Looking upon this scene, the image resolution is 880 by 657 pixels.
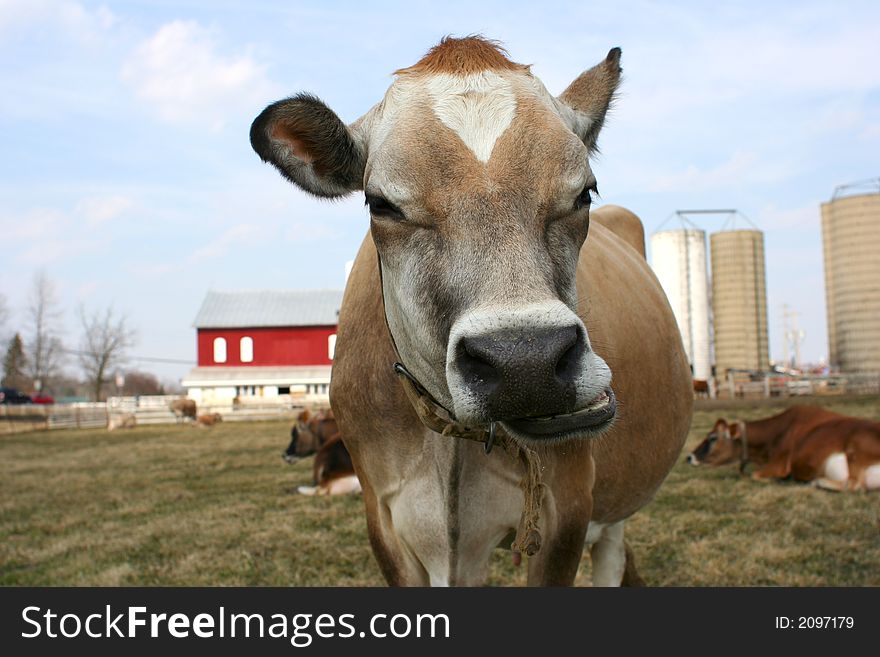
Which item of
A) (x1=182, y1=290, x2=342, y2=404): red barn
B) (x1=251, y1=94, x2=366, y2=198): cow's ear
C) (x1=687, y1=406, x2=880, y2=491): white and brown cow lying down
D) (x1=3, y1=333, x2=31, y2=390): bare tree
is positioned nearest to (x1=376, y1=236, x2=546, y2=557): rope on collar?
(x1=251, y1=94, x2=366, y2=198): cow's ear

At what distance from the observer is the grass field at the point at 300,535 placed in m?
5.80

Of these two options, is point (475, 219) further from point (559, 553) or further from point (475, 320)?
point (559, 553)

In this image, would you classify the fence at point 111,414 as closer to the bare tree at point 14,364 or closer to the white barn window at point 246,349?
the white barn window at point 246,349

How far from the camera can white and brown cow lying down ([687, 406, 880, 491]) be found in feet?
27.9

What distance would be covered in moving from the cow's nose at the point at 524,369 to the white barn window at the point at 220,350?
4772 cm

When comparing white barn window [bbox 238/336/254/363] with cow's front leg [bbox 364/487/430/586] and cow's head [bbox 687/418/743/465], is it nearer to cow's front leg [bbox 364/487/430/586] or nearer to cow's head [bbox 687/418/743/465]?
cow's head [bbox 687/418/743/465]

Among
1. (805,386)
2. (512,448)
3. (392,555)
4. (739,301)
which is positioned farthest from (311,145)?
(739,301)

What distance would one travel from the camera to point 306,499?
9.94m

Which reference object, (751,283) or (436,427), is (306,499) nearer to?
(436,427)

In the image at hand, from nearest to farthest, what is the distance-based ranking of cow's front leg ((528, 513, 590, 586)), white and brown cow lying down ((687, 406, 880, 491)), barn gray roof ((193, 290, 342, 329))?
cow's front leg ((528, 513, 590, 586)), white and brown cow lying down ((687, 406, 880, 491)), barn gray roof ((193, 290, 342, 329))

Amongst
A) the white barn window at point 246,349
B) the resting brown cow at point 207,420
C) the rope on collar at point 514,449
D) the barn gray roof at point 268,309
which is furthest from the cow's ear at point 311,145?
the white barn window at point 246,349

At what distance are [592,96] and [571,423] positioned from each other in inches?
58.4

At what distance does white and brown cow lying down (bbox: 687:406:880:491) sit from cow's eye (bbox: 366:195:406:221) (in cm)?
796
